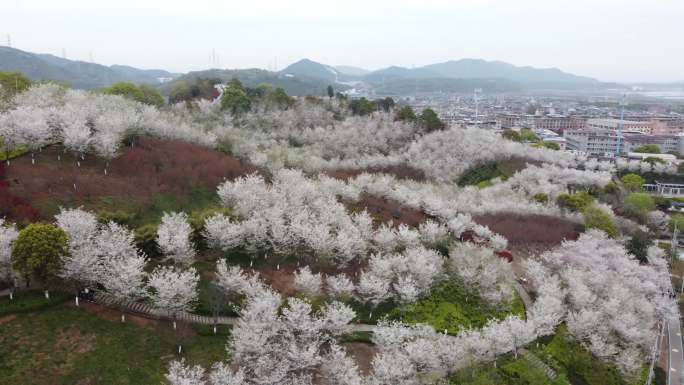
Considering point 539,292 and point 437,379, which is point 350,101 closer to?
point 539,292

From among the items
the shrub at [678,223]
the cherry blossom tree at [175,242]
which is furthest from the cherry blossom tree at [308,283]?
the shrub at [678,223]

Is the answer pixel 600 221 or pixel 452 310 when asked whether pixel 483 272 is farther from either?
pixel 600 221

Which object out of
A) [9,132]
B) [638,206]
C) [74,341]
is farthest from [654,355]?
[9,132]

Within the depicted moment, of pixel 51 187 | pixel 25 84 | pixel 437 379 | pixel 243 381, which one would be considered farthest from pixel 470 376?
pixel 25 84

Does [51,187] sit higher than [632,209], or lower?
higher

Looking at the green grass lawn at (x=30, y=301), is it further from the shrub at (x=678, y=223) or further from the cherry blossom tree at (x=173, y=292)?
the shrub at (x=678, y=223)
